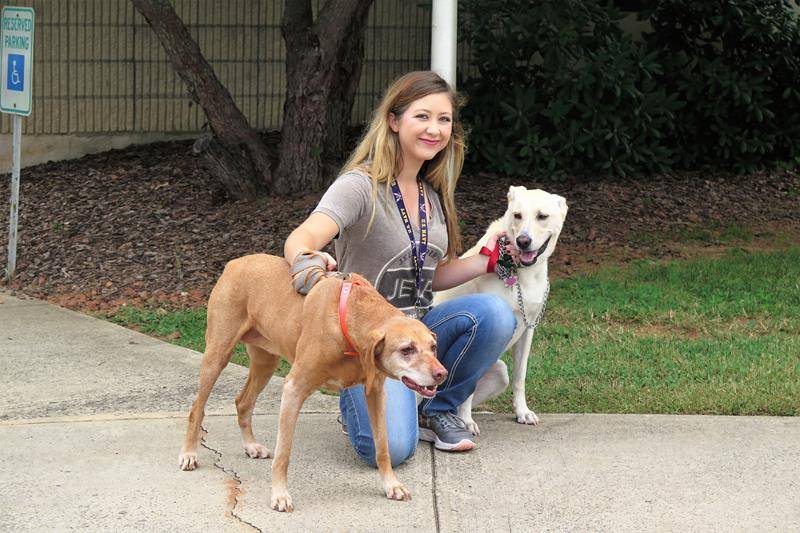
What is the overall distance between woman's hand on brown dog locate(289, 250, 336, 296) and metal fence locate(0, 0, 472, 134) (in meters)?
7.93

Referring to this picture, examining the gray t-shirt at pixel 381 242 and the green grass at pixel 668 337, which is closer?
the gray t-shirt at pixel 381 242

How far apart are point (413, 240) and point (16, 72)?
205 inches

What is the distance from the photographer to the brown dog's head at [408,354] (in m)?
3.63

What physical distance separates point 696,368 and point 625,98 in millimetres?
5209

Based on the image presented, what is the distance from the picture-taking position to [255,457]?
4707mm

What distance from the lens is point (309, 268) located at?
4.05 m

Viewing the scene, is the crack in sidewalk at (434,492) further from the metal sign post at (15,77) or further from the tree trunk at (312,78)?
the tree trunk at (312,78)

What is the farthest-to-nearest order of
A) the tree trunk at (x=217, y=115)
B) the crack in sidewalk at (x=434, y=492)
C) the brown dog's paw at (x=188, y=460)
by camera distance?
the tree trunk at (x=217, y=115) → the brown dog's paw at (x=188, y=460) → the crack in sidewalk at (x=434, y=492)

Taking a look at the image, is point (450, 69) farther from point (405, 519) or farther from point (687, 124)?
point (687, 124)

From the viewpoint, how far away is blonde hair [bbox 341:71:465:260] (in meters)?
4.62

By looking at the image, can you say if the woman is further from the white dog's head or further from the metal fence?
the metal fence

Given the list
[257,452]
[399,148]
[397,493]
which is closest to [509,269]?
[399,148]

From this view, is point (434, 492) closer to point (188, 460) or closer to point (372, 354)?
point (372, 354)

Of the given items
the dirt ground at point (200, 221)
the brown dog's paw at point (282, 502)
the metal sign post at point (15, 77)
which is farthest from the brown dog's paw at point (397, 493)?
the metal sign post at point (15, 77)
